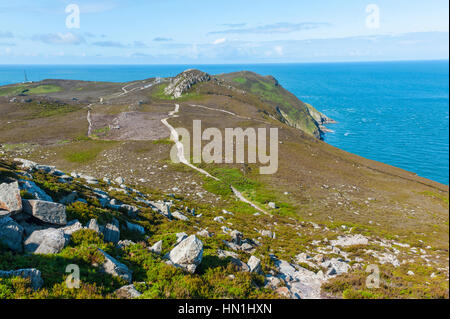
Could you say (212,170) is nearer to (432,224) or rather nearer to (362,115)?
(432,224)

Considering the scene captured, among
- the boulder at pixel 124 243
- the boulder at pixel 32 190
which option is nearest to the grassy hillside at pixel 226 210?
the boulder at pixel 124 243

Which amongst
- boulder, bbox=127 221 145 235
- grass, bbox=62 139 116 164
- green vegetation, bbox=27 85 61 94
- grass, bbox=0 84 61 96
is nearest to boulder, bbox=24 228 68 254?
boulder, bbox=127 221 145 235

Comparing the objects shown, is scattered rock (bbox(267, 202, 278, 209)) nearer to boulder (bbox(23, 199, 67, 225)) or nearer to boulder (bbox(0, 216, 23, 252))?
boulder (bbox(23, 199, 67, 225))

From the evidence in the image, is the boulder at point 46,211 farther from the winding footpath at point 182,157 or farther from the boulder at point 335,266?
the winding footpath at point 182,157

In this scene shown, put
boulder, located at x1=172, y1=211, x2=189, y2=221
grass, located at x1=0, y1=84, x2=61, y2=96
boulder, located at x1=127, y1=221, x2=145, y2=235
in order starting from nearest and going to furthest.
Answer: boulder, located at x1=127, y1=221, x2=145, y2=235, boulder, located at x1=172, y1=211, x2=189, y2=221, grass, located at x1=0, y1=84, x2=61, y2=96

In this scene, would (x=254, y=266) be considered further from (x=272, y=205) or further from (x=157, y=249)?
(x=272, y=205)

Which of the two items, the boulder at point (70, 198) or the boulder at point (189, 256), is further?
the boulder at point (70, 198)

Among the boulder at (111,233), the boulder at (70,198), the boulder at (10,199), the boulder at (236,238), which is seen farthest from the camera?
the boulder at (236,238)
